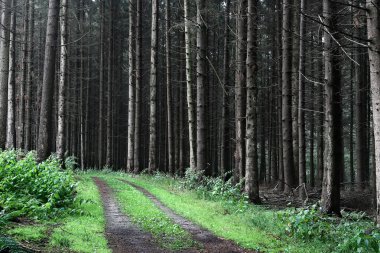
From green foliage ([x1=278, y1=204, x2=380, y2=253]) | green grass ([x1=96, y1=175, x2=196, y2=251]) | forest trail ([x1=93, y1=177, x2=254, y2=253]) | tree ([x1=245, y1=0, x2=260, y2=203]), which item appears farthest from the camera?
tree ([x1=245, y1=0, x2=260, y2=203])

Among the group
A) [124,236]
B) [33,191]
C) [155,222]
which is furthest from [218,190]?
[124,236]

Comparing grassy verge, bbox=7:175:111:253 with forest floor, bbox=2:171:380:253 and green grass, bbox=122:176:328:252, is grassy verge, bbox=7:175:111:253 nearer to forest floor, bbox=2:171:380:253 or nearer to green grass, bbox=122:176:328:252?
forest floor, bbox=2:171:380:253

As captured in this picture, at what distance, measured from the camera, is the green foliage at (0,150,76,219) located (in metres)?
8.54

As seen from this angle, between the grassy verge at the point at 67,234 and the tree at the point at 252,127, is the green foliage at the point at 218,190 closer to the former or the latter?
the tree at the point at 252,127

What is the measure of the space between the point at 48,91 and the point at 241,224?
937 centimetres

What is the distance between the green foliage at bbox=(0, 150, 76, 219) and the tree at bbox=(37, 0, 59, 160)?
3.03 metres

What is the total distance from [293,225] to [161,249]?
9.65 ft

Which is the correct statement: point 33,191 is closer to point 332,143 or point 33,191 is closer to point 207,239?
point 207,239

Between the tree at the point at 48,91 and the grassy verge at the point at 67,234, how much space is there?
20.5 feet

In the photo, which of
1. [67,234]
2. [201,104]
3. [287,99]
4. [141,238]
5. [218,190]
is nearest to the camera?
[67,234]

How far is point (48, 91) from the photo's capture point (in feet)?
48.4

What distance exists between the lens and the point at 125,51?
4391cm

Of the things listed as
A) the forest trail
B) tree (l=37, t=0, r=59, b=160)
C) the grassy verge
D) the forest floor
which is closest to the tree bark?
tree (l=37, t=0, r=59, b=160)

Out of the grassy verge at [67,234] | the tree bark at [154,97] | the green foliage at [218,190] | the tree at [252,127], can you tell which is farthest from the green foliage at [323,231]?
the tree bark at [154,97]
